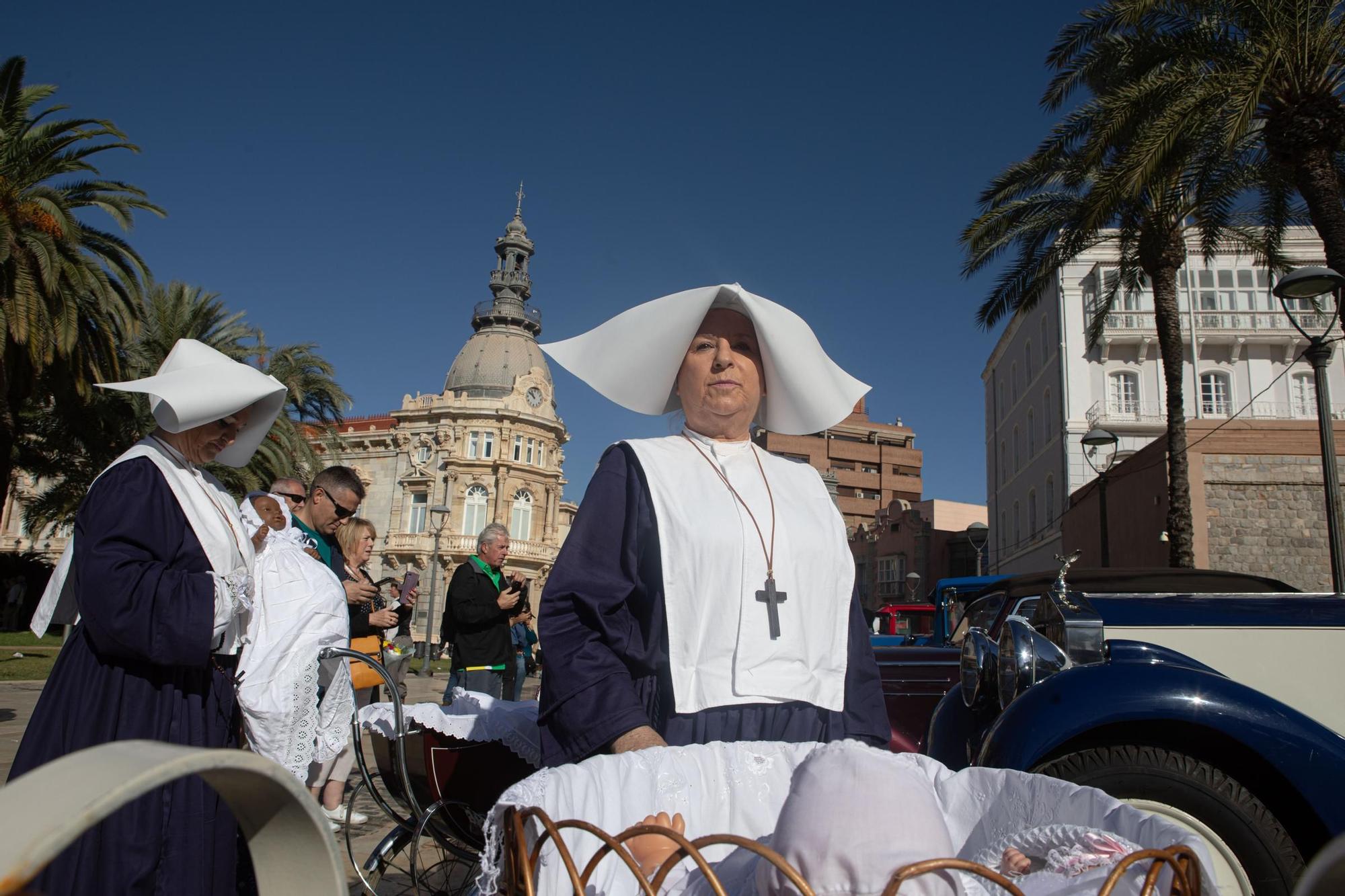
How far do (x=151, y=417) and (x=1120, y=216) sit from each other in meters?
16.0

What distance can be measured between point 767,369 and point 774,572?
55 centimetres

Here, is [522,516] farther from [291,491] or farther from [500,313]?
[291,491]

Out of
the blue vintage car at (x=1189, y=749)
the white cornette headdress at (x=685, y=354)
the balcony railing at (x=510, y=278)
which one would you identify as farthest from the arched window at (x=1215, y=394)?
the balcony railing at (x=510, y=278)

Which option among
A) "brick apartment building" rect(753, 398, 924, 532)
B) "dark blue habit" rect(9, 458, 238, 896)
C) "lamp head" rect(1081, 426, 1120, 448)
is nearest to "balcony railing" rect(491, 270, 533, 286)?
"brick apartment building" rect(753, 398, 924, 532)

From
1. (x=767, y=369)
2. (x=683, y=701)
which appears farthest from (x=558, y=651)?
(x=767, y=369)

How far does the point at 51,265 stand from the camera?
12477mm

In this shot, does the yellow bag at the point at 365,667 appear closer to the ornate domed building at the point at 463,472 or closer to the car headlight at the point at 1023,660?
the car headlight at the point at 1023,660

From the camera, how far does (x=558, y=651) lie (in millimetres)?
1619

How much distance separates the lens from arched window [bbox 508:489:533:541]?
56031 mm

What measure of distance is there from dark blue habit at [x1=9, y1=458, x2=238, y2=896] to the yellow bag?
8.48 feet

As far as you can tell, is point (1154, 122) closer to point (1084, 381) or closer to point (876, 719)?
point (876, 719)

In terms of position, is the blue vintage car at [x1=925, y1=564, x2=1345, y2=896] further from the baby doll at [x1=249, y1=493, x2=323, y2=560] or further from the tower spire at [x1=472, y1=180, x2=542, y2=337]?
the tower spire at [x1=472, y1=180, x2=542, y2=337]

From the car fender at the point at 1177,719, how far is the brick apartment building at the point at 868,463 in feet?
205

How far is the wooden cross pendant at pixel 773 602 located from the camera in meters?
1.76
